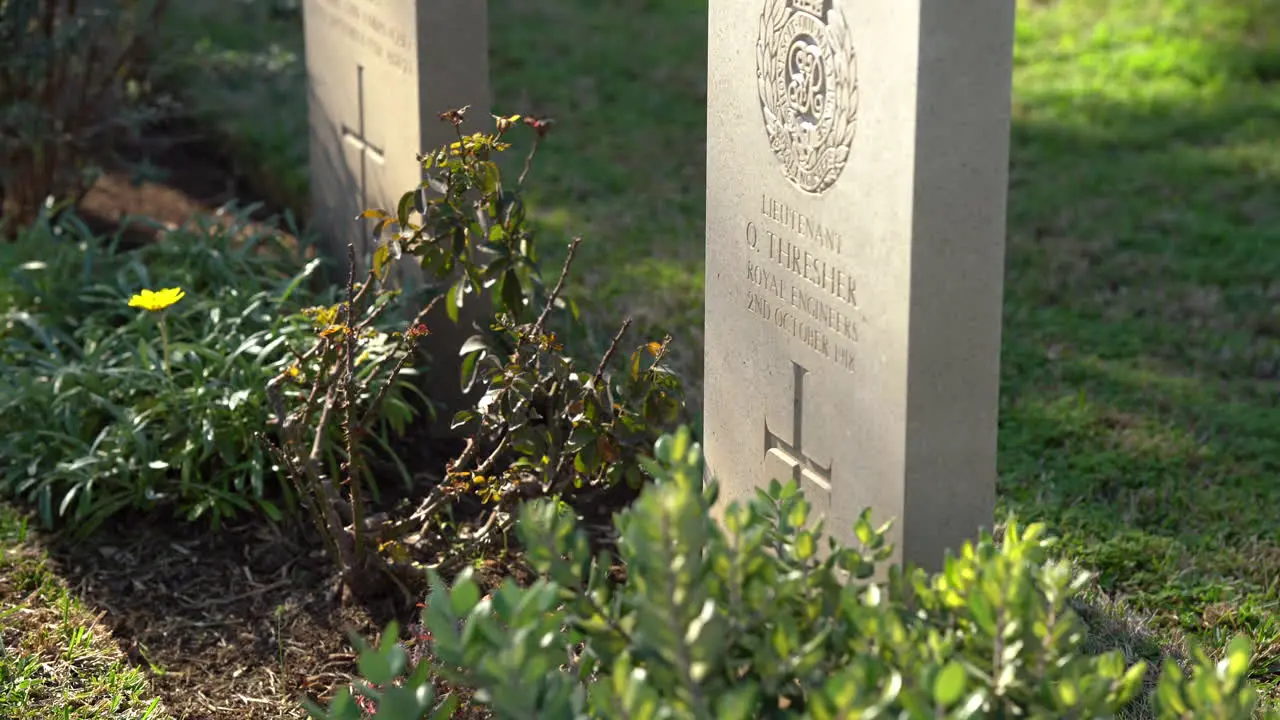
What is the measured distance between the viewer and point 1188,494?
381cm

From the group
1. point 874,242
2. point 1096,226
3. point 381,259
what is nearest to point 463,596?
point 874,242

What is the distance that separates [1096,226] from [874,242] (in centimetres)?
321

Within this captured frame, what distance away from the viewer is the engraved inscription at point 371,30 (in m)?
4.10

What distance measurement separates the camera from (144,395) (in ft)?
13.1

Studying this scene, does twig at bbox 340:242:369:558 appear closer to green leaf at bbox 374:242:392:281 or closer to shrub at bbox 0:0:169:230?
green leaf at bbox 374:242:392:281

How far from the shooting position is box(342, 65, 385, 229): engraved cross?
4574 mm

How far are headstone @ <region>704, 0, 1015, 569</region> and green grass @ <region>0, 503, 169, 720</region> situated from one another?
54.5 inches

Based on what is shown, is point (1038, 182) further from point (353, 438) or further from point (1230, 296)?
point (353, 438)

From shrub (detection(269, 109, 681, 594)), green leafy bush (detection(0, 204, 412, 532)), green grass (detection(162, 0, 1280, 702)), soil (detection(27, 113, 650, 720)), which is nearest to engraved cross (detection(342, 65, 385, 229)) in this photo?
green leafy bush (detection(0, 204, 412, 532))

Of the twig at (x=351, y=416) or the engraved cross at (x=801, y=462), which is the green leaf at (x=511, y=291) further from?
the engraved cross at (x=801, y=462)

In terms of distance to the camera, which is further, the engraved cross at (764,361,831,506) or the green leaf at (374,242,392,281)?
the green leaf at (374,242,392,281)

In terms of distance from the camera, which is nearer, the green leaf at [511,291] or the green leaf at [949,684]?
the green leaf at [949,684]

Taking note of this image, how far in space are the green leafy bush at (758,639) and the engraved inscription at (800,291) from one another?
53 centimetres

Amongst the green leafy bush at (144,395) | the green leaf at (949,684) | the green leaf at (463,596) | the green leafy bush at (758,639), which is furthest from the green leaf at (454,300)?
the green leaf at (949,684)
